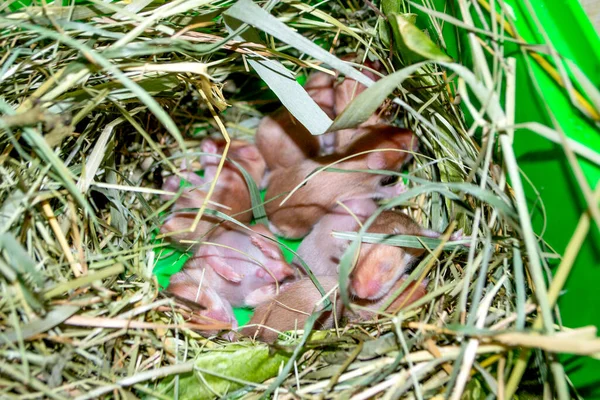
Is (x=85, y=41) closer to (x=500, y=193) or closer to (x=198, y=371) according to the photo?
(x=198, y=371)

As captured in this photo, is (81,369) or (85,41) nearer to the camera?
(81,369)

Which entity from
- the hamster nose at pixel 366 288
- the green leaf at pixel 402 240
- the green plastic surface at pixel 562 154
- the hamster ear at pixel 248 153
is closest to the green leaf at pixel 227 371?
the hamster nose at pixel 366 288

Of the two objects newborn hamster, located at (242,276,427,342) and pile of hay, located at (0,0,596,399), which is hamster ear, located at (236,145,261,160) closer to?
pile of hay, located at (0,0,596,399)

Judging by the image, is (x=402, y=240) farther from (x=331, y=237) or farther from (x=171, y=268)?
(x=171, y=268)

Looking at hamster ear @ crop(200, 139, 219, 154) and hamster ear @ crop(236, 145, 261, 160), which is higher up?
hamster ear @ crop(200, 139, 219, 154)

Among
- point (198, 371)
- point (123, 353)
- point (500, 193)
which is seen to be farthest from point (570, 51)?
point (123, 353)

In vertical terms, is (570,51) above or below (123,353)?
above

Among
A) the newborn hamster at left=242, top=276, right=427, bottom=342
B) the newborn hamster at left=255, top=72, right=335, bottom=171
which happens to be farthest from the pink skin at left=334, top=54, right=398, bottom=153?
the newborn hamster at left=242, top=276, right=427, bottom=342
